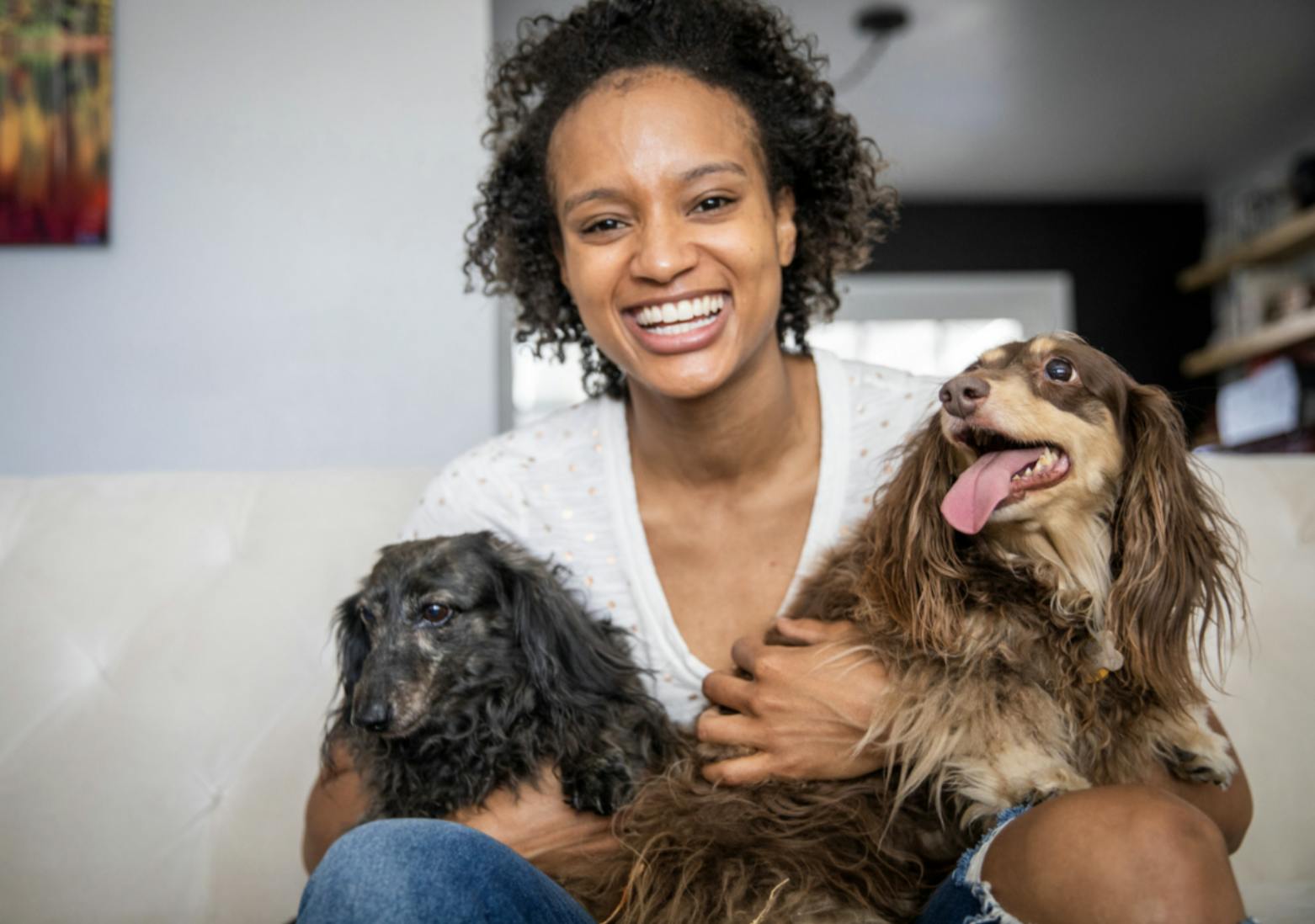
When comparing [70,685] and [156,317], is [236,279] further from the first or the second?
[70,685]

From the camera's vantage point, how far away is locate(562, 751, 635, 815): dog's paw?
1662mm

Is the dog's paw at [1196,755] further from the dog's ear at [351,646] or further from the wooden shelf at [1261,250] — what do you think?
the wooden shelf at [1261,250]

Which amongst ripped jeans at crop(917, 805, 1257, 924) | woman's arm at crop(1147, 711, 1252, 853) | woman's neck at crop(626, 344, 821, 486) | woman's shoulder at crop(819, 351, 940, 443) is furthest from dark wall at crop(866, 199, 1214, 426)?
ripped jeans at crop(917, 805, 1257, 924)

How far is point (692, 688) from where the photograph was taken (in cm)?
183

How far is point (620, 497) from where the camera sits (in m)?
1.96

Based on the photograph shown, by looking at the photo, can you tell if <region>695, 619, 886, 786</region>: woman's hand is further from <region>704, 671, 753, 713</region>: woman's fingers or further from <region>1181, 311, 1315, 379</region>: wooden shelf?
<region>1181, 311, 1315, 379</region>: wooden shelf

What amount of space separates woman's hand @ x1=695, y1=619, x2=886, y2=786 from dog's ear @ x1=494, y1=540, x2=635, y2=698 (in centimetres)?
A: 24

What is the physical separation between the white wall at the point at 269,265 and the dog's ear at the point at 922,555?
87.5 inches

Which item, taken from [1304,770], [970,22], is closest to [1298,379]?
[970,22]

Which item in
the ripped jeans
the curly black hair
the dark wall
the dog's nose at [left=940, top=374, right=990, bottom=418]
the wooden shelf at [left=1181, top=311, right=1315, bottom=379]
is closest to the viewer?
the ripped jeans

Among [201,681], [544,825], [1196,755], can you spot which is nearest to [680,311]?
[544,825]

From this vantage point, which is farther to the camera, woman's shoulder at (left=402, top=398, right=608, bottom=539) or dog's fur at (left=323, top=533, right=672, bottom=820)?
woman's shoulder at (left=402, top=398, right=608, bottom=539)

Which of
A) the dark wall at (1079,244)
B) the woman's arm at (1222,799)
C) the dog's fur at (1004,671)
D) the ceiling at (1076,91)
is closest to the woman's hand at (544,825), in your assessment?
the dog's fur at (1004,671)

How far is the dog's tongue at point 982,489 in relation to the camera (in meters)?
1.40
